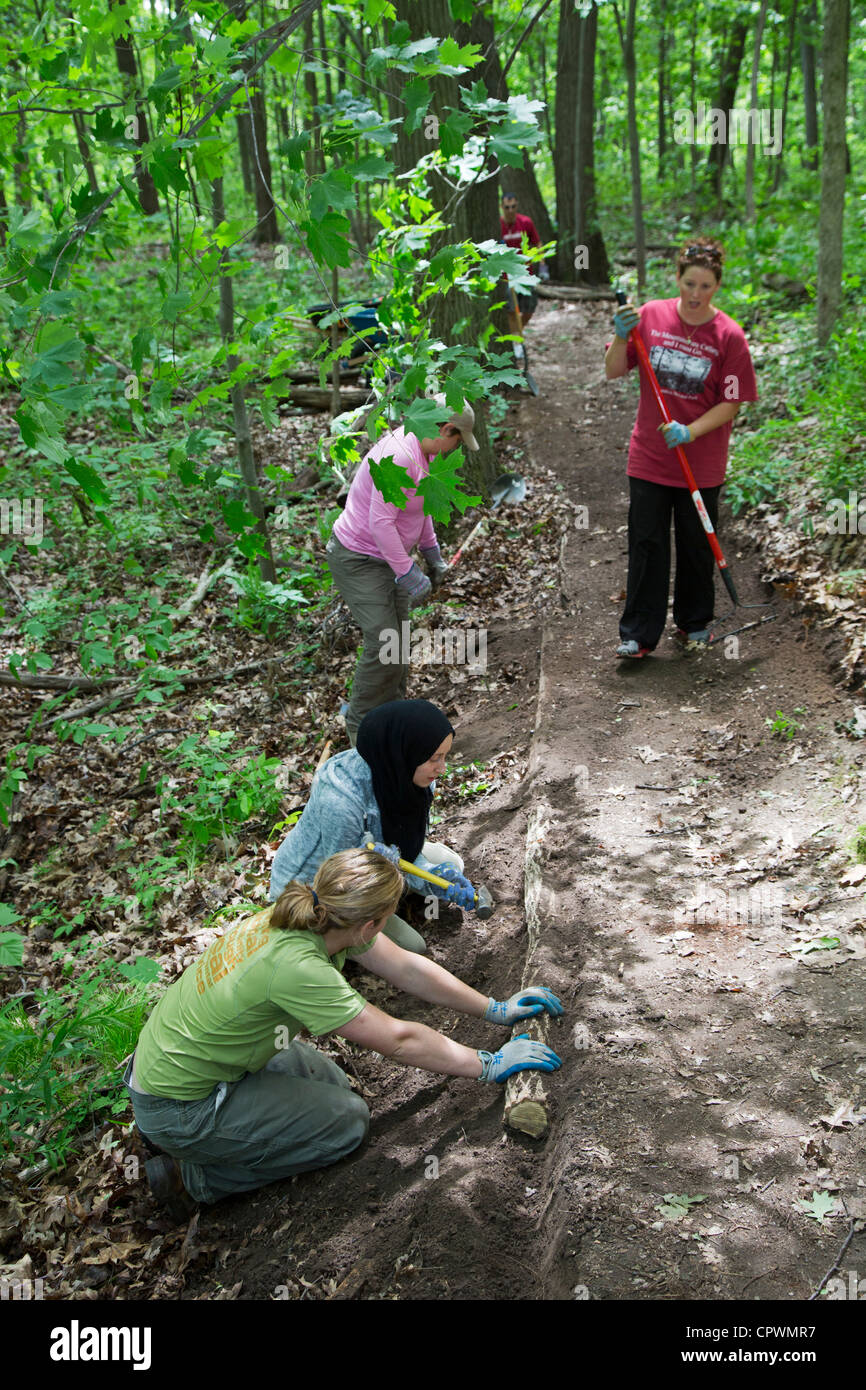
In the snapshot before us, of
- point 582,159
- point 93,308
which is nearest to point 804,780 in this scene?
point 93,308

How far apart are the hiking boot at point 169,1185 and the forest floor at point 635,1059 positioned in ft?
0.22

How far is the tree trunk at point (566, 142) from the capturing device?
631 inches

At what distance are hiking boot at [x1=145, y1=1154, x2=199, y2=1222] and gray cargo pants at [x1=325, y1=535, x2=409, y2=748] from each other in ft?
8.49

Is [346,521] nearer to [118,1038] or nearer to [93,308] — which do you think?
[118,1038]

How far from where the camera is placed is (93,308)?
1380 cm

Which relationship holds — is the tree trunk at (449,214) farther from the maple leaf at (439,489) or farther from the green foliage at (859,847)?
the green foliage at (859,847)

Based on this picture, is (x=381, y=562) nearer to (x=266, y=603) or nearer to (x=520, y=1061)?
(x=266, y=603)

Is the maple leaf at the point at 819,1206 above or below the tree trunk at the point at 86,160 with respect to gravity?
below

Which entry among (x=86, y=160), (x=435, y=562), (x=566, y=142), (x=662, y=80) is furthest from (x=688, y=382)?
(x=662, y=80)

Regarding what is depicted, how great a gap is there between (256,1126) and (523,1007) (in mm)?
1004

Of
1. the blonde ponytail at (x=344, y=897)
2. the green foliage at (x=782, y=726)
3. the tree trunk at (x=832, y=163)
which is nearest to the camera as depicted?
the blonde ponytail at (x=344, y=897)

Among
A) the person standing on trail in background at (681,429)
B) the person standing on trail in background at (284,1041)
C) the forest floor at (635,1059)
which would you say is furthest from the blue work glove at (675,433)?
the person standing on trail in background at (284,1041)

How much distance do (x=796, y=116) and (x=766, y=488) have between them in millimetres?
27390

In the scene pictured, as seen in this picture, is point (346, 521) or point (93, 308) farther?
point (93, 308)
